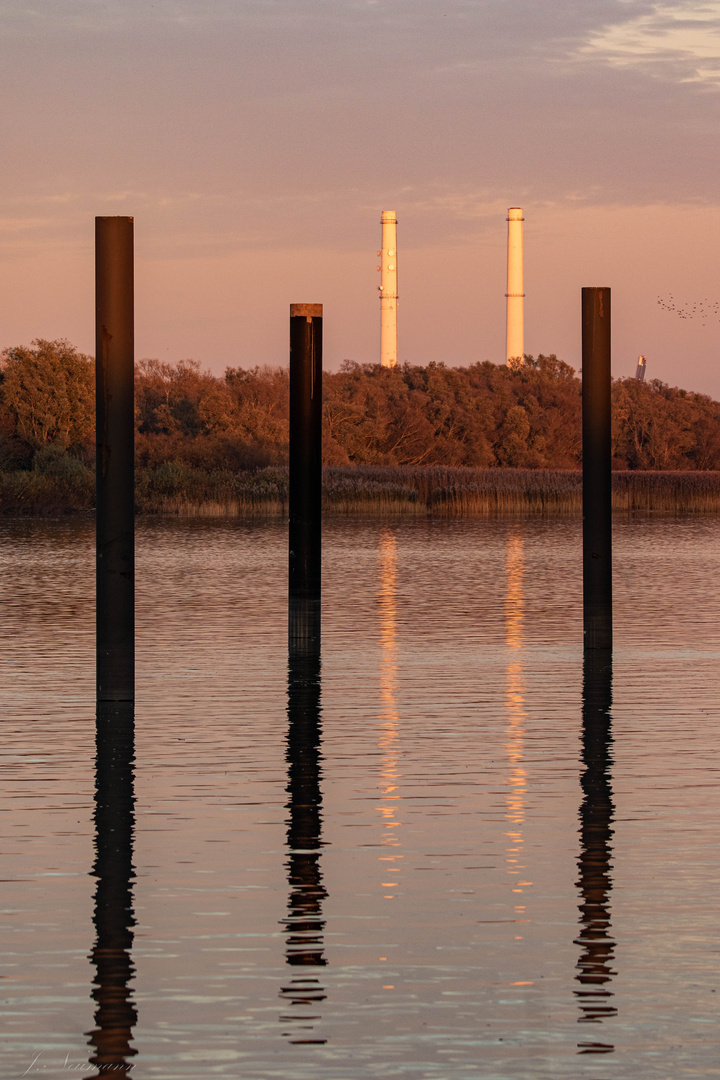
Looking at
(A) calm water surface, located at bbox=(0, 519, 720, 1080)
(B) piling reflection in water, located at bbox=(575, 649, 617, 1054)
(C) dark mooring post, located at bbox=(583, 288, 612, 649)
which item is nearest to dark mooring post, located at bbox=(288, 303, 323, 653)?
Result: (A) calm water surface, located at bbox=(0, 519, 720, 1080)

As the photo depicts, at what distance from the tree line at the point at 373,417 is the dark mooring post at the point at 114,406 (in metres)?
49.7

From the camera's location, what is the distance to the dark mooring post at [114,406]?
12.5 m

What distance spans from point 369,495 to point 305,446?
122ft

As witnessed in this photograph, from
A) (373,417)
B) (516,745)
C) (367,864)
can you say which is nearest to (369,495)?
(373,417)

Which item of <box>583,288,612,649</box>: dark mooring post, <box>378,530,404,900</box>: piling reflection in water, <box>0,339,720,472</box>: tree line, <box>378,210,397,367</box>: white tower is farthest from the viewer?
<box>378,210,397,367</box>: white tower

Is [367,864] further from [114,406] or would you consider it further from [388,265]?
[388,265]

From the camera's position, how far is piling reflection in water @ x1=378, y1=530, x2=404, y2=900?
25.3 feet

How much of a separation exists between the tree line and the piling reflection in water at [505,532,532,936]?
144ft

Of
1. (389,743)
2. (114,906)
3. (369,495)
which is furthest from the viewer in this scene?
(369,495)

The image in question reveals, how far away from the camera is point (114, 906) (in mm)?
6977

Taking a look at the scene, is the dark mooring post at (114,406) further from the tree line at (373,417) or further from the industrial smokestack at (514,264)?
the industrial smokestack at (514,264)

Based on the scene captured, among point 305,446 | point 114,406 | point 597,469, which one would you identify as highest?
point 114,406
